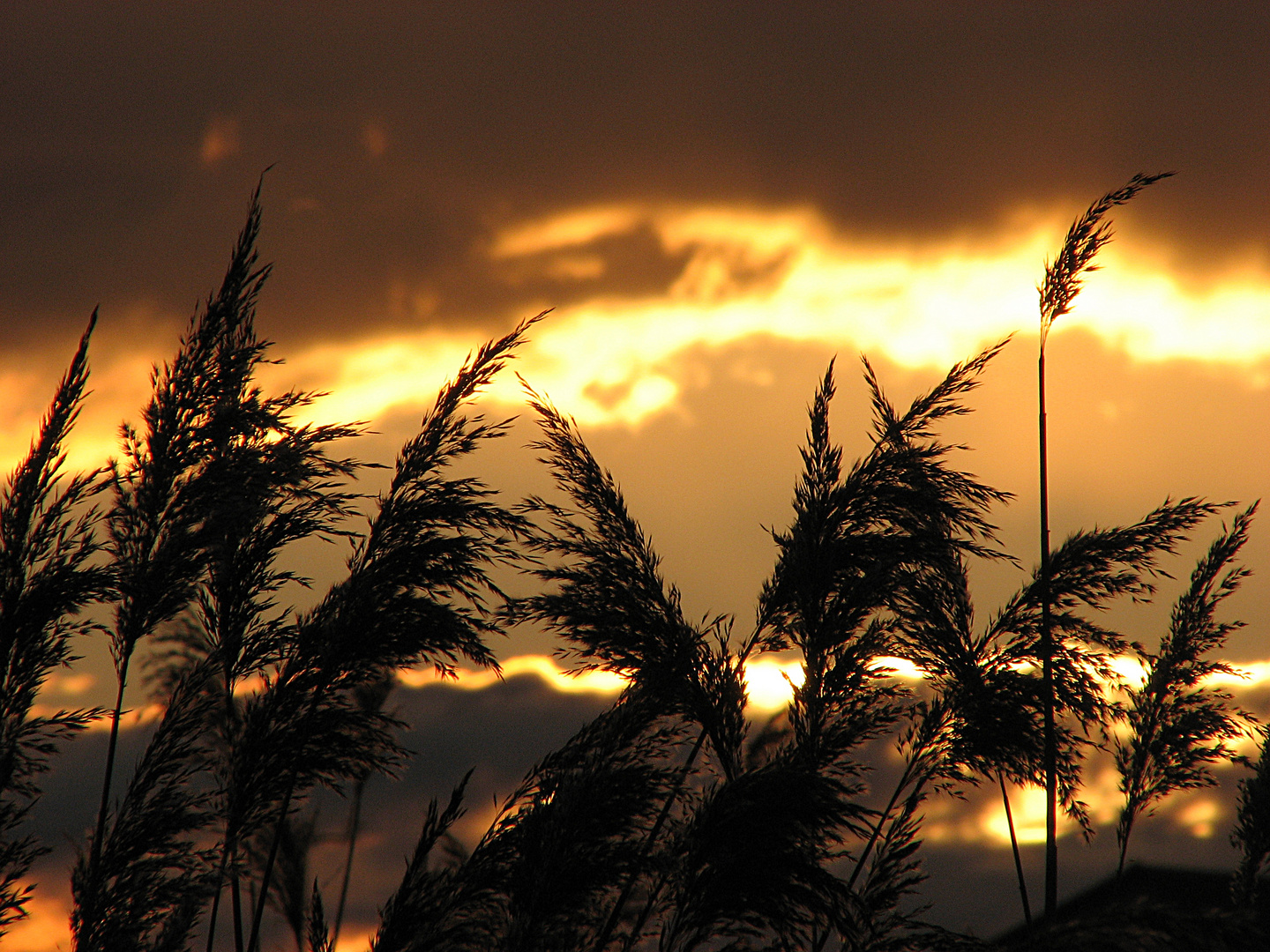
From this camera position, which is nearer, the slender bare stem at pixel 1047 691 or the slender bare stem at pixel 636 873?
the slender bare stem at pixel 636 873

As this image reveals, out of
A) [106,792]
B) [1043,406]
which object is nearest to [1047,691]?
[1043,406]

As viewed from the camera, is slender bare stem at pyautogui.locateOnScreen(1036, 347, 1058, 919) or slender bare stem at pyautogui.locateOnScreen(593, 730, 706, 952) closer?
slender bare stem at pyautogui.locateOnScreen(593, 730, 706, 952)

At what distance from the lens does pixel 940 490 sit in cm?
521

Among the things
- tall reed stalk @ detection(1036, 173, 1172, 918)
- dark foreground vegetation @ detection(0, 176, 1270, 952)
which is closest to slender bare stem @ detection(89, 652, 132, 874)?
dark foreground vegetation @ detection(0, 176, 1270, 952)

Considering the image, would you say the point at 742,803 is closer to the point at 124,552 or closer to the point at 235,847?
the point at 235,847

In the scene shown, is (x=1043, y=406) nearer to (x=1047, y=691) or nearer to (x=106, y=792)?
(x=1047, y=691)

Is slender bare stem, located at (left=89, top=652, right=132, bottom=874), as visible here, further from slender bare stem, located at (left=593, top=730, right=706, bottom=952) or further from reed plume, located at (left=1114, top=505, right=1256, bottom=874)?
reed plume, located at (left=1114, top=505, right=1256, bottom=874)

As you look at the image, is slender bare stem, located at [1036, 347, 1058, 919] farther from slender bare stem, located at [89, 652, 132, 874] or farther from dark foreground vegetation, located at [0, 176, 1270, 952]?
slender bare stem, located at [89, 652, 132, 874]

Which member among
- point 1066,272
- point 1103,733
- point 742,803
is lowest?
point 742,803

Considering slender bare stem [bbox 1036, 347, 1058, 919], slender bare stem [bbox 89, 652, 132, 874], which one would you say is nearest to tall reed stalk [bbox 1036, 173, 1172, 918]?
slender bare stem [bbox 1036, 347, 1058, 919]

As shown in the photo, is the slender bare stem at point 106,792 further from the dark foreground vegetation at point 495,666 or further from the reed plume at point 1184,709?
the reed plume at point 1184,709

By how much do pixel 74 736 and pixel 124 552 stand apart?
2.66 ft

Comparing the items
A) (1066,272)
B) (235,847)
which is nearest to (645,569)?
(235,847)

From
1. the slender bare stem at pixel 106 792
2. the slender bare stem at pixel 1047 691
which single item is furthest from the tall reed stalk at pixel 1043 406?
the slender bare stem at pixel 106 792
